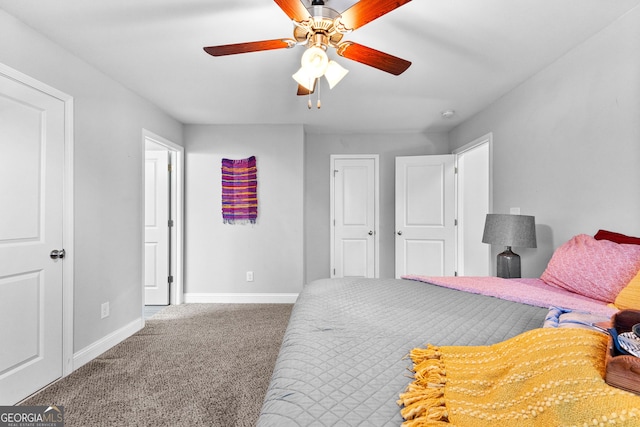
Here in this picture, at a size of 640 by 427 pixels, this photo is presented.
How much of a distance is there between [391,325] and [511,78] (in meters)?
2.61

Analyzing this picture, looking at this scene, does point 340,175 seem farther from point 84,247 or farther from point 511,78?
point 84,247

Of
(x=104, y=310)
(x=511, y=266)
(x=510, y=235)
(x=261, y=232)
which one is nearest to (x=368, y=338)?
(x=510, y=235)

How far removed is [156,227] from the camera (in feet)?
13.4

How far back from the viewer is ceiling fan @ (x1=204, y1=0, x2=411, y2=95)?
1.50 metres

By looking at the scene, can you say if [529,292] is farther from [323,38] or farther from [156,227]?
[156,227]

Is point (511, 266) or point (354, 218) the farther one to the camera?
point (354, 218)

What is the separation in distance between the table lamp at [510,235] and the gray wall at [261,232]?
2319 millimetres

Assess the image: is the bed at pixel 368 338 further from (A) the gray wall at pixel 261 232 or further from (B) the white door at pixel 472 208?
(B) the white door at pixel 472 208

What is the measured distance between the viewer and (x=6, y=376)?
1.89m

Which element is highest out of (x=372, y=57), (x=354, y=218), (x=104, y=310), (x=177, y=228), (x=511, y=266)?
(x=372, y=57)

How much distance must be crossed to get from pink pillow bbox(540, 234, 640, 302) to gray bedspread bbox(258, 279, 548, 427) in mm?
444

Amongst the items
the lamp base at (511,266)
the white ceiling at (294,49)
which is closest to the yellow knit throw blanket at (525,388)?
the white ceiling at (294,49)

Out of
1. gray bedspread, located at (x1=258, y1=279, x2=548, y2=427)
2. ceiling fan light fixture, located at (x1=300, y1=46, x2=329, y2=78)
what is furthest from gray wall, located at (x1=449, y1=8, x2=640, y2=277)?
ceiling fan light fixture, located at (x1=300, y1=46, x2=329, y2=78)

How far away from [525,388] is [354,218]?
13.4 feet
